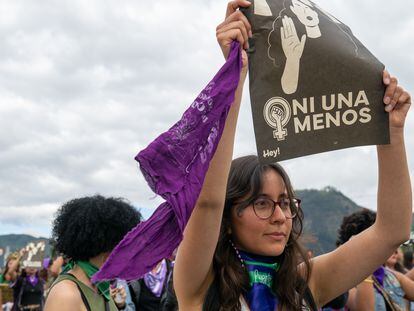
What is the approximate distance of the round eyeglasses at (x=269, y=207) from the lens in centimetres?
211

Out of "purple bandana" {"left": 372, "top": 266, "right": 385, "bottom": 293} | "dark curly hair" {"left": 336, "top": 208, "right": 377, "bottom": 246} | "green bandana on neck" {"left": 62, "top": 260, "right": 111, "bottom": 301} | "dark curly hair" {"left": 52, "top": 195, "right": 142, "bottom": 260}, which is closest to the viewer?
"green bandana on neck" {"left": 62, "top": 260, "right": 111, "bottom": 301}

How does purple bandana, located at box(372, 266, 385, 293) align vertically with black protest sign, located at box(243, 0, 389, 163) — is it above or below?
below

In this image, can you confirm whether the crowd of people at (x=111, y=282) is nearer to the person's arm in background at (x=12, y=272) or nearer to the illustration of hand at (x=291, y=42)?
the illustration of hand at (x=291, y=42)

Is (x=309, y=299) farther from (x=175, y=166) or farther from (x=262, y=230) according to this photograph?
(x=175, y=166)

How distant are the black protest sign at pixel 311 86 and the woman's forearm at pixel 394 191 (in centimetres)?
11

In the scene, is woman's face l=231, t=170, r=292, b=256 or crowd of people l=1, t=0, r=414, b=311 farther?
woman's face l=231, t=170, r=292, b=256

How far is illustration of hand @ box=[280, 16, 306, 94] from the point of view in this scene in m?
1.96

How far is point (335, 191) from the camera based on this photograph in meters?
159

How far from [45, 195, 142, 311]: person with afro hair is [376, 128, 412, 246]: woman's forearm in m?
1.61

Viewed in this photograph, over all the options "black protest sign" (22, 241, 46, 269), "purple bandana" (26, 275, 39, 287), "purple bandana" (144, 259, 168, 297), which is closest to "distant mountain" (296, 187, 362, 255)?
"black protest sign" (22, 241, 46, 269)

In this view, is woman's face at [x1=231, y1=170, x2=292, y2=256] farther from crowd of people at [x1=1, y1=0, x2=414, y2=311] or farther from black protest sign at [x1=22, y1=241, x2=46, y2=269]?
black protest sign at [x1=22, y1=241, x2=46, y2=269]

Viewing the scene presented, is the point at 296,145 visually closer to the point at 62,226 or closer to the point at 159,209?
the point at 159,209

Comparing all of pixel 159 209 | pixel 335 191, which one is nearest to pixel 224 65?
pixel 159 209

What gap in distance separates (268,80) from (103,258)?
1.92m
